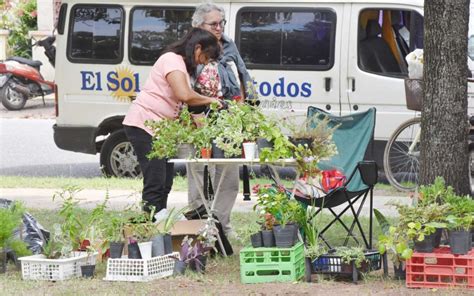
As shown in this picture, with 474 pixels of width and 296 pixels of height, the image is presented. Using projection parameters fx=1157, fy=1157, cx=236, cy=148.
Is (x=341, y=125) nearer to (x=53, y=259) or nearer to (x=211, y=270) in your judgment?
(x=211, y=270)

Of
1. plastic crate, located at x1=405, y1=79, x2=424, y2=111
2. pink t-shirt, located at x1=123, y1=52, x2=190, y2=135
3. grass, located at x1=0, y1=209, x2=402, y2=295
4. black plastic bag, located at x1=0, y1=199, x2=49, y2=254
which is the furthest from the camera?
plastic crate, located at x1=405, y1=79, x2=424, y2=111

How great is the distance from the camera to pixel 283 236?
7297 millimetres

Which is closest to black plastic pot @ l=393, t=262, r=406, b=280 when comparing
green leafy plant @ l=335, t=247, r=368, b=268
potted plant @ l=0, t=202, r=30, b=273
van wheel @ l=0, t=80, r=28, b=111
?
green leafy plant @ l=335, t=247, r=368, b=268

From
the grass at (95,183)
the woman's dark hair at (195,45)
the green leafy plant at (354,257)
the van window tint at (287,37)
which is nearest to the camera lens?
the green leafy plant at (354,257)

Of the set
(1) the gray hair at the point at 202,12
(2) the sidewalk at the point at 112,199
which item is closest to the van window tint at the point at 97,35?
(2) the sidewalk at the point at 112,199

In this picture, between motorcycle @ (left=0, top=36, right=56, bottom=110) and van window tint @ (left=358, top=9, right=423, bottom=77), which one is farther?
motorcycle @ (left=0, top=36, right=56, bottom=110)

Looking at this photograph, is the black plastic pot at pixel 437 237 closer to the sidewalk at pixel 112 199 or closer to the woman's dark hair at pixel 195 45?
the woman's dark hair at pixel 195 45

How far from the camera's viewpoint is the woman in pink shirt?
8.12 metres

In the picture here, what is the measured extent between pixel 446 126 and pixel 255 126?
132 cm

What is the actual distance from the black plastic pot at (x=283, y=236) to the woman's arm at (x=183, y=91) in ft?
3.98

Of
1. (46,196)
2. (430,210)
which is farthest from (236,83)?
(46,196)

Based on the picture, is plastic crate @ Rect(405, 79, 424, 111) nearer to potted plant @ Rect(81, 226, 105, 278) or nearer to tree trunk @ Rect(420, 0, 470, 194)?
tree trunk @ Rect(420, 0, 470, 194)

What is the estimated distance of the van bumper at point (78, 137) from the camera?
13.3 meters

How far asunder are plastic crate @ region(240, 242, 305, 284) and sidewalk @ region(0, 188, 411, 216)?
10.9 ft
